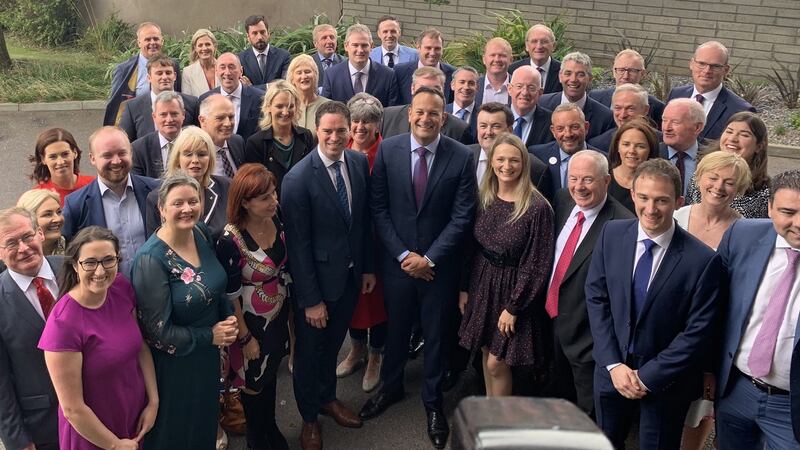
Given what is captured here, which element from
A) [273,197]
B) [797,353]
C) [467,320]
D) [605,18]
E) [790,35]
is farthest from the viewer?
[605,18]

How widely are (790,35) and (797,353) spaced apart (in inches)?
393

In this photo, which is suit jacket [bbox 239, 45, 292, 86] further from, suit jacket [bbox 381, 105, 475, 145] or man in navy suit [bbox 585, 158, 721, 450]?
man in navy suit [bbox 585, 158, 721, 450]

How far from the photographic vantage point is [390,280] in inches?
207

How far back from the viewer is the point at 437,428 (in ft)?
17.3

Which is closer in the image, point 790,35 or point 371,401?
point 371,401

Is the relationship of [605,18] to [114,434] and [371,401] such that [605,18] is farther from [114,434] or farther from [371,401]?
[114,434]

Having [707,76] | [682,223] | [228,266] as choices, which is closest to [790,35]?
[707,76]

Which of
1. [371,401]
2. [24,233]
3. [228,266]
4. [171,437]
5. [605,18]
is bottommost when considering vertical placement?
[371,401]

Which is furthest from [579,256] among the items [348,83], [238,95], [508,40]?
[508,40]

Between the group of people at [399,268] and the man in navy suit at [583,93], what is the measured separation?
0.03 meters

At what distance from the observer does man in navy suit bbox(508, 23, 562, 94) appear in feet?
25.8

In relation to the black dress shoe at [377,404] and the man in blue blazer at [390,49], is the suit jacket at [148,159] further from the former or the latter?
the man in blue blazer at [390,49]

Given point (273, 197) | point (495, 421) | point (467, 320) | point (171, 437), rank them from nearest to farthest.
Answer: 1. point (495, 421)
2. point (171, 437)
3. point (273, 197)
4. point (467, 320)

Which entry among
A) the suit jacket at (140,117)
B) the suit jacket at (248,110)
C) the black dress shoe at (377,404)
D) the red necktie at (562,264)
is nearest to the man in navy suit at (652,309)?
the red necktie at (562,264)
